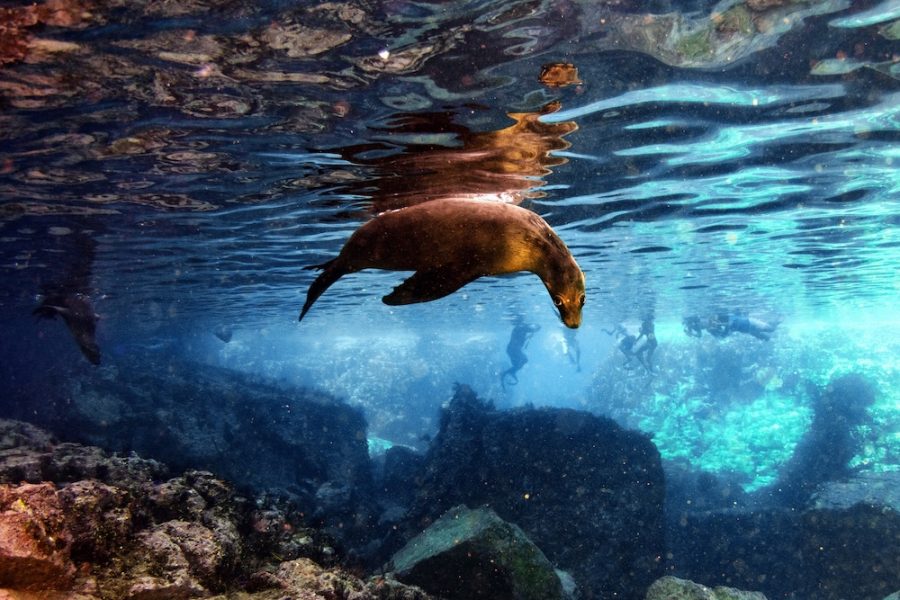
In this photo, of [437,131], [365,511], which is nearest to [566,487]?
[365,511]

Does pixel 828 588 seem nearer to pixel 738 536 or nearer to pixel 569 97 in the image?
pixel 738 536

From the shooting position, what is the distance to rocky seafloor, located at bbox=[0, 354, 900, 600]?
393cm

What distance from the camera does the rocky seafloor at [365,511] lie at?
12.9ft

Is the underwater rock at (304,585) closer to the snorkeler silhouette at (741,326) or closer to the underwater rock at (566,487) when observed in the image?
the underwater rock at (566,487)

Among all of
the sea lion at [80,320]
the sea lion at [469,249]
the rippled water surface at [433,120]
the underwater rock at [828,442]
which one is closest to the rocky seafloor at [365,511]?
the underwater rock at [828,442]

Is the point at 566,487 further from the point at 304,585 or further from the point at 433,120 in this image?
the point at 304,585

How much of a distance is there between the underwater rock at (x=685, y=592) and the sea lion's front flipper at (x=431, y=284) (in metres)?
6.19

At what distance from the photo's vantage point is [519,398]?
324ft

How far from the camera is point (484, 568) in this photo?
7.78 m

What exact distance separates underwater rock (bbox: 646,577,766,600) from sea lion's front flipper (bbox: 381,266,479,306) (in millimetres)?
6190

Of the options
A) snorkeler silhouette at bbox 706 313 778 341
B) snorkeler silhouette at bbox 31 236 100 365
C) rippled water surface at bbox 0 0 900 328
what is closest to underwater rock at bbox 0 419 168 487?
snorkeler silhouette at bbox 31 236 100 365

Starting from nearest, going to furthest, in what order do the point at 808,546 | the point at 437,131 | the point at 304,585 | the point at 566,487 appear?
the point at 304,585 < the point at 437,131 < the point at 566,487 < the point at 808,546

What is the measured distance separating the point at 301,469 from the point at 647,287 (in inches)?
806

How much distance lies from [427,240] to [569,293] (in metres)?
1.11
